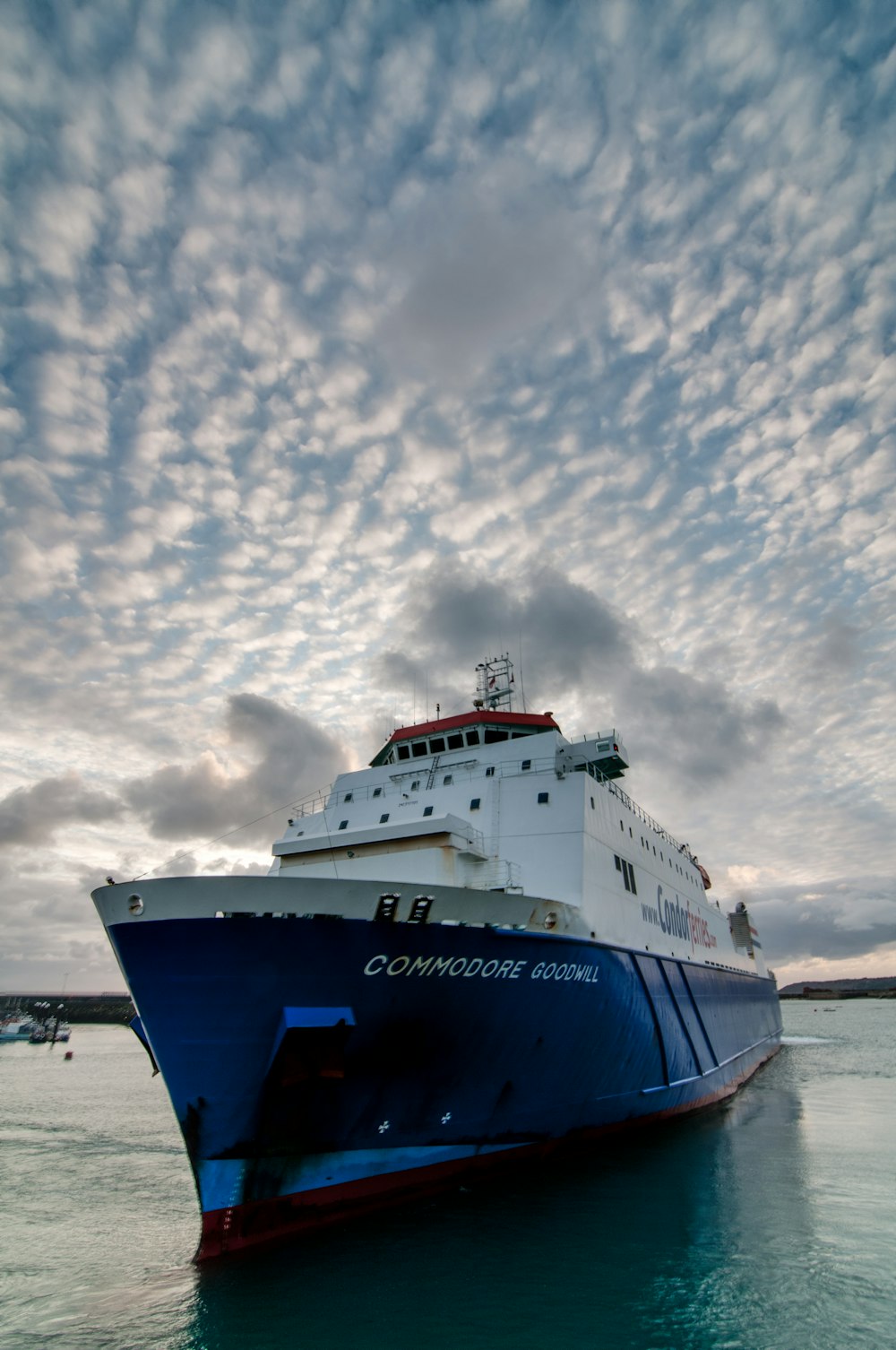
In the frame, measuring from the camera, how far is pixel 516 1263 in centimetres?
930

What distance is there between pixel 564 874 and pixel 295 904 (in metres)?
6.99

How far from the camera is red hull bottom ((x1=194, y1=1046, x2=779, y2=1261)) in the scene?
30.5 ft

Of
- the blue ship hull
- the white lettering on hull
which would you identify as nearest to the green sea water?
the blue ship hull

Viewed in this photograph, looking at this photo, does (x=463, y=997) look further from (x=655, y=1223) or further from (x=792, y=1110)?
(x=792, y=1110)

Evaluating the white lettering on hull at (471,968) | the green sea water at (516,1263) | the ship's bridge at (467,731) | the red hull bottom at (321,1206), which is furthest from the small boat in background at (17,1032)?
the white lettering on hull at (471,968)

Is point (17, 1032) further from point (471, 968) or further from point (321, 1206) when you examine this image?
point (471, 968)

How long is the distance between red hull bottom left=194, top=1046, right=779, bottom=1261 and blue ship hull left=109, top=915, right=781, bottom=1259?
0.02 meters

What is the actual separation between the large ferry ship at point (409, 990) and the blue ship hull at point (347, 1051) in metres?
0.03

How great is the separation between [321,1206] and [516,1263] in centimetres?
270

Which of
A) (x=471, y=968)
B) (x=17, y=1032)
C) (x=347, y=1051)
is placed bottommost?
(x=17, y=1032)

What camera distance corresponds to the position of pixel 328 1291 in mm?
8391

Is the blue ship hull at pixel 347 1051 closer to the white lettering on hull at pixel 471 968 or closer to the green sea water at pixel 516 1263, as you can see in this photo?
the white lettering on hull at pixel 471 968

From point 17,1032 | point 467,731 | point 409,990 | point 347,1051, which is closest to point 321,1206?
point 347,1051

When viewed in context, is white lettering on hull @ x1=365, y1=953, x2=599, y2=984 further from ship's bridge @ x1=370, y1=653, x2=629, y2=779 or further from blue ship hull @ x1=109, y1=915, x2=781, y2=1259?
ship's bridge @ x1=370, y1=653, x2=629, y2=779
